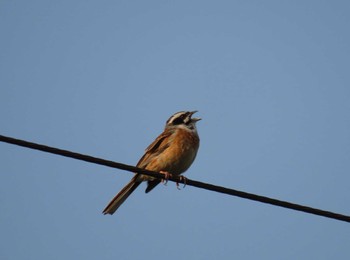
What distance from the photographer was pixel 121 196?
8.17m

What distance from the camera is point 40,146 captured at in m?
4.87

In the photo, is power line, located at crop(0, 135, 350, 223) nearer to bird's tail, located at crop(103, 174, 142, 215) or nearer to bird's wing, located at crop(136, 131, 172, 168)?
bird's tail, located at crop(103, 174, 142, 215)

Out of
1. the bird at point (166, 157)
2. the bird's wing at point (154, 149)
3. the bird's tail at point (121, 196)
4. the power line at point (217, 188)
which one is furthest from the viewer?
Result: the bird's wing at point (154, 149)

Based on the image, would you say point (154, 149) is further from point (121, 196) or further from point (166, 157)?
point (121, 196)

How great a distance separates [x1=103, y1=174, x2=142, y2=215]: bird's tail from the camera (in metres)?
7.99

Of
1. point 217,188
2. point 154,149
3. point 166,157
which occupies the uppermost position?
point 154,149

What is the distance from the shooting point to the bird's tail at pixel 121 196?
→ 7.99 metres

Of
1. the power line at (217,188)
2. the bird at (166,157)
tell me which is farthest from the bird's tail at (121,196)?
the power line at (217,188)

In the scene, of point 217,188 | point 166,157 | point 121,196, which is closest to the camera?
point 217,188

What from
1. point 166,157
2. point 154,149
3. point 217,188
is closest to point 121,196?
point 166,157

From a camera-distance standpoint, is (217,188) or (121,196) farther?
(121,196)

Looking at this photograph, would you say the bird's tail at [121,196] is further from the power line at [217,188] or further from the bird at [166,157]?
the power line at [217,188]

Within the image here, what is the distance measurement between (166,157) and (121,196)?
890 millimetres

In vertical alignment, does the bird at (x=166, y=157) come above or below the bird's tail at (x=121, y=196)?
above
